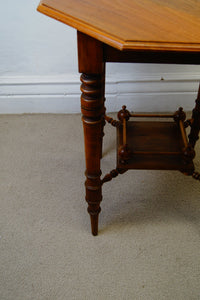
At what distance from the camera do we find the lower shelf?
759 mm

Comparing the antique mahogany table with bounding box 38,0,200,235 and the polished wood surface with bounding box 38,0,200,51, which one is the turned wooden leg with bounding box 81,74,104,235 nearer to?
the antique mahogany table with bounding box 38,0,200,235

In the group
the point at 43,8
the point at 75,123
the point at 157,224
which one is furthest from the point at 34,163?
the point at 43,8

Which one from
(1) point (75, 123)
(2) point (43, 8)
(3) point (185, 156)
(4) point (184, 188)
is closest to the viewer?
(2) point (43, 8)

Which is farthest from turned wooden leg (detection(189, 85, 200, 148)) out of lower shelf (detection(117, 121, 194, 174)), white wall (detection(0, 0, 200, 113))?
white wall (detection(0, 0, 200, 113))

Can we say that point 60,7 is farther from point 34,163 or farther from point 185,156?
point 34,163

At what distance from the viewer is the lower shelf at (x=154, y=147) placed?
759 millimetres

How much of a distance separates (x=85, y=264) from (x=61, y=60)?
828mm

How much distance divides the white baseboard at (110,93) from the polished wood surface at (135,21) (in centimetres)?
67

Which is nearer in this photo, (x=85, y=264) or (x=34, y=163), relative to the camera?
(x=85, y=264)

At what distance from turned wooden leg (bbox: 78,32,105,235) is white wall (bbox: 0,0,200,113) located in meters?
0.63

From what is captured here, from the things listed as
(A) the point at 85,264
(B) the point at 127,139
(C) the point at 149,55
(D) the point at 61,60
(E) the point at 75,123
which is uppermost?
(C) the point at 149,55

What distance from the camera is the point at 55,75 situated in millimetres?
1218

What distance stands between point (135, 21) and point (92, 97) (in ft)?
0.53

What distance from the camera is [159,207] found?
919mm
